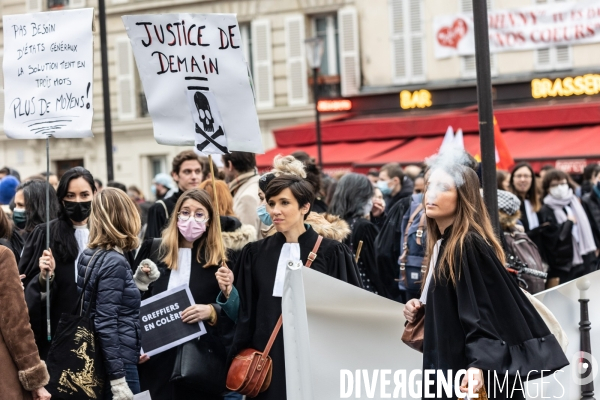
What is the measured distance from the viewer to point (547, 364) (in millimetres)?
4055

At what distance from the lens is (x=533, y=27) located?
20500mm

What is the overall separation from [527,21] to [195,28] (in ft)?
52.5

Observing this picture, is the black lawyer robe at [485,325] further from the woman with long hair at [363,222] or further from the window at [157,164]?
the window at [157,164]

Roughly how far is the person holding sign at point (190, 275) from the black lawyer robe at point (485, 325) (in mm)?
2066

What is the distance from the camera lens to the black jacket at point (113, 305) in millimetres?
5277

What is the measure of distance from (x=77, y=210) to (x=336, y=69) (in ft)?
60.5

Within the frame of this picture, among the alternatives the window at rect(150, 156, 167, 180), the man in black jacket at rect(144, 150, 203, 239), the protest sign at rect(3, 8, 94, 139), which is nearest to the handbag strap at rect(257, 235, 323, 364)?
the protest sign at rect(3, 8, 94, 139)

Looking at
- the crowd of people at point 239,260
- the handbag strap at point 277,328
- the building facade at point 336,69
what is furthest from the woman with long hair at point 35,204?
the building facade at point 336,69

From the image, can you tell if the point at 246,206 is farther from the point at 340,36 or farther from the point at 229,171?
the point at 340,36

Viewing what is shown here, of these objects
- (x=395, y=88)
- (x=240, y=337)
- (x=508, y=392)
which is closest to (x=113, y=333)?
(x=240, y=337)

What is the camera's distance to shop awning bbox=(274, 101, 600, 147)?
64.1 feet

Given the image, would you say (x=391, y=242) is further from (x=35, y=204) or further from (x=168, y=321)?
(x=35, y=204)

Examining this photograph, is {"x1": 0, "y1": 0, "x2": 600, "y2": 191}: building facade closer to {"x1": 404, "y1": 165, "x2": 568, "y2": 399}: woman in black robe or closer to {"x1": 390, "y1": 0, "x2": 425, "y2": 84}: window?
{"x1": 390, "y1": 0, "x2": 425, "y2": 84}: window

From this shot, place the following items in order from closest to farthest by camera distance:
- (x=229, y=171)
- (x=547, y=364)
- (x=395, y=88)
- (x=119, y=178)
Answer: (x=547, y=364)
(x=229, y=171)
(x=395, y=88)
(x=119, y=178)
